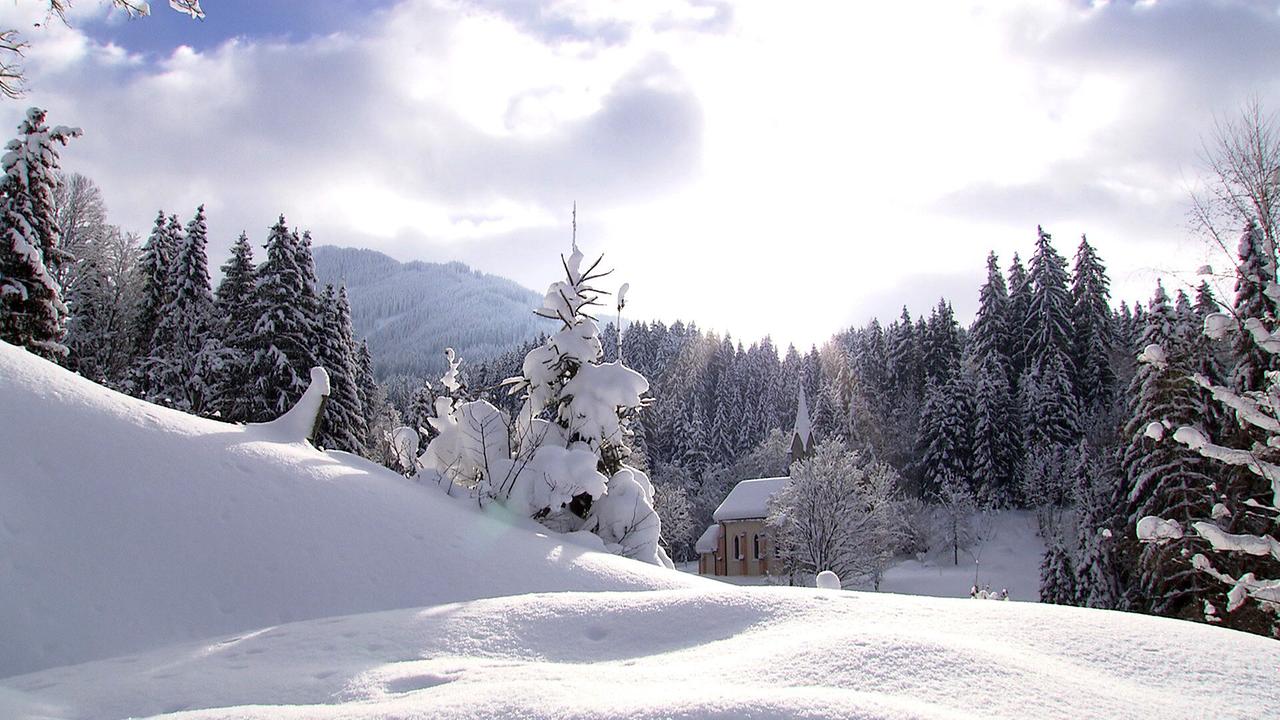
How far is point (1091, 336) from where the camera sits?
5375 cm

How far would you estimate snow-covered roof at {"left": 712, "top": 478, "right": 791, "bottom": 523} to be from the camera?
1988 inches

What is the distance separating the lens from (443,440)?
14539mm

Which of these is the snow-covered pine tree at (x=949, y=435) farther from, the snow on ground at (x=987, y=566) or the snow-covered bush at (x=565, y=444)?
the snow-covered bush at (x=565, y=444)

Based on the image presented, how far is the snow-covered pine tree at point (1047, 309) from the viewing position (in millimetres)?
52750

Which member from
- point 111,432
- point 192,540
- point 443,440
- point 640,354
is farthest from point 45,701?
point 640,354

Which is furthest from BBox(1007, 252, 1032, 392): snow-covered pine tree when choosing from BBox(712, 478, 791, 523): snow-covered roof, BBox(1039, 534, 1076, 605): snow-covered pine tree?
BBox(1039, 534, 1076, 605): snow-covered pine tree

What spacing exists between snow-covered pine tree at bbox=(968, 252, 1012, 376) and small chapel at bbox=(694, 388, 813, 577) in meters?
13.4

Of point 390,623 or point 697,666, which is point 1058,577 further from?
point 697,666

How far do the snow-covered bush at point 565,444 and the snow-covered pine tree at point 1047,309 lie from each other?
152 ft

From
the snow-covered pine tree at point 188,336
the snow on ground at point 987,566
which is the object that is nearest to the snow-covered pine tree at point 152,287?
the snow-covered pine tree at point 188,336

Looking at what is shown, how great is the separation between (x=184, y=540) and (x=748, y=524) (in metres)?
45.9

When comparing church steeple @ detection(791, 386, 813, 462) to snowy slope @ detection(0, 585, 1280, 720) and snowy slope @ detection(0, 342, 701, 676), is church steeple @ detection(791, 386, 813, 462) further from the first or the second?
snowy slope @ detection(0, 585, 1280, 720)

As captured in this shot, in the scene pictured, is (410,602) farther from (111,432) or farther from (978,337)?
(978,337)

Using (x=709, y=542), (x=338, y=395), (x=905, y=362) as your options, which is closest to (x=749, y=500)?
(x=709, y=542)
